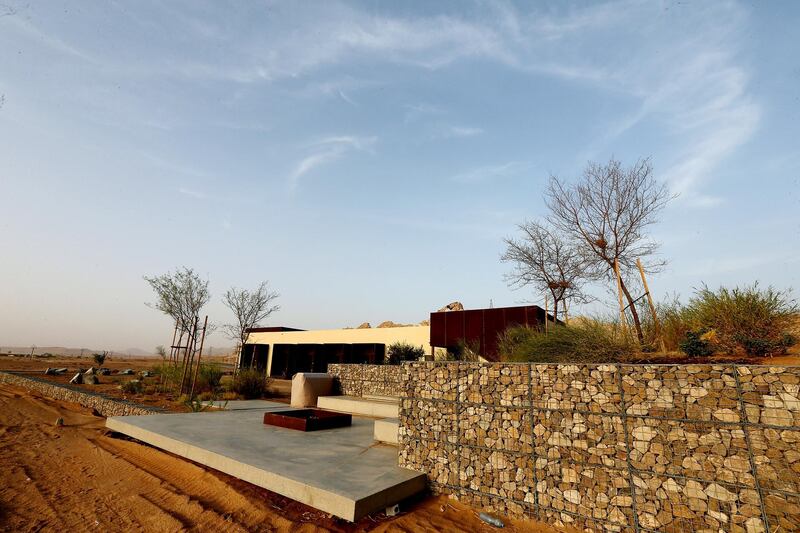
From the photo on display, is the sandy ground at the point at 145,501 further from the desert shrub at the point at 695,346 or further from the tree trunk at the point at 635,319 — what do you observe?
the tree trunk at the point at 635,319

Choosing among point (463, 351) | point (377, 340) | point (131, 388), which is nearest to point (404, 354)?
point (377, 340)

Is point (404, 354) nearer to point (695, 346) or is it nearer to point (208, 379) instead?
point (208, 379)

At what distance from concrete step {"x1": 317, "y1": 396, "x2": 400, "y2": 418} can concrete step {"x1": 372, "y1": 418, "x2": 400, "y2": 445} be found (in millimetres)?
2769

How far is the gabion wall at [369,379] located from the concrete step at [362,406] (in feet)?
2.25

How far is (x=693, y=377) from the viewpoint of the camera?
3994 millimetres

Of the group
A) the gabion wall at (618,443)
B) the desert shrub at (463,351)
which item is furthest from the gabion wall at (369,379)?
the gabion wall at (618,443)

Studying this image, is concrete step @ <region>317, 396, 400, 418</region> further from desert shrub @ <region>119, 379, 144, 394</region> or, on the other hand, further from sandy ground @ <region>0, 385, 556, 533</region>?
desert shrub @ <region>119, 379, 144, 394</region>

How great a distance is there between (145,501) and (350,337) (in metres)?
21.2

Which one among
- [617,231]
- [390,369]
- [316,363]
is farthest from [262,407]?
[316,363]

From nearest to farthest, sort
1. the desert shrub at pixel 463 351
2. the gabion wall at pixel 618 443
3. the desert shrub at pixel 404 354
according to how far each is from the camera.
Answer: the gabion wall at pixel 618 443
the desert shrub at pixel 463 351
the desert shrub at pixel 404 354

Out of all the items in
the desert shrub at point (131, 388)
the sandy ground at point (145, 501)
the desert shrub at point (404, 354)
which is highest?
the desert shrub at point (404, 354)

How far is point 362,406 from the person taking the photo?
35.7 ft

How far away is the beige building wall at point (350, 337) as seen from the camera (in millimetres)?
22594

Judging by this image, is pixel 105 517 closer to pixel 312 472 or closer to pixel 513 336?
pixel 312 472
